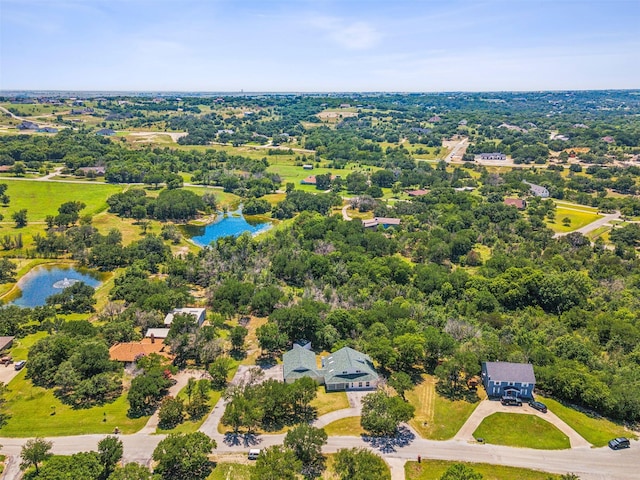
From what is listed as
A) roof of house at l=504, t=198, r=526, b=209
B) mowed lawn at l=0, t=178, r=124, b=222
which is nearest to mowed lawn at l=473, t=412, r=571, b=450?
roof of house at l=504, t=198, r=526, b=209

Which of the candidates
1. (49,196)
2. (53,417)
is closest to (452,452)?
(53,417)

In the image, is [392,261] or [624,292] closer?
[624,292]

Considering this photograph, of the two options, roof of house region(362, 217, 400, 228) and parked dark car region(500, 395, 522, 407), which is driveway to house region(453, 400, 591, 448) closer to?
parked dark car region(500, 395, 522, 407)

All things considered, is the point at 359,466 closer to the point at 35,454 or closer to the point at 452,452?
the point at 452,452

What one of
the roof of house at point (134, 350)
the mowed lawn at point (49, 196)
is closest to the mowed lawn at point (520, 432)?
the roof of house at point (134, 350)

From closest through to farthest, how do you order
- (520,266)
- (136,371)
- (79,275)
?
(136,371) → (520,266) → (79,275)

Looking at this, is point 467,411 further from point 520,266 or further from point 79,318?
point 79,318

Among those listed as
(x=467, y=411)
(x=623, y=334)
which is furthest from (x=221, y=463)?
(x=623, y=334)
